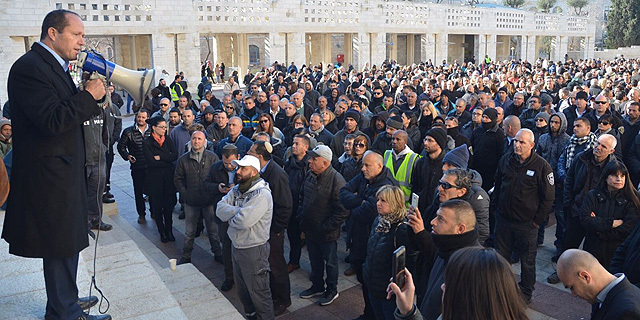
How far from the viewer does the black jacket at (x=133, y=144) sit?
8.31 meters

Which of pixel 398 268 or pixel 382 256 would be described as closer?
pixel 398 268

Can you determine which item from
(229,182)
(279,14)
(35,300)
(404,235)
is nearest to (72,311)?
(35,300)

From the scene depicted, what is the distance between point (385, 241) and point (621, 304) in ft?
6.58

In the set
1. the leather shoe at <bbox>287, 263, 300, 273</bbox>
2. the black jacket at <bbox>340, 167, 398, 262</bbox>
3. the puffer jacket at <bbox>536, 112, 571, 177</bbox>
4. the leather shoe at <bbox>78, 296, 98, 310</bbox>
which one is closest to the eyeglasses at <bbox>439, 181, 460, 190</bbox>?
the black jacket at <bbox>340, 167, 398, 262</bbox>

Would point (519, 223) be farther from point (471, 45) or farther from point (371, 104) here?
point (471, 45)

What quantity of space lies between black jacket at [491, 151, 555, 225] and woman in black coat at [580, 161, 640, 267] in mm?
381

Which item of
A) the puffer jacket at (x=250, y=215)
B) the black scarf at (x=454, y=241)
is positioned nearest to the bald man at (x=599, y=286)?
the black scarf at (x=454, y=241)

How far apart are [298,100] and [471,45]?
1422 inches

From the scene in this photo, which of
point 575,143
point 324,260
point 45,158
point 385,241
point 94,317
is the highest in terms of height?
point 45,158

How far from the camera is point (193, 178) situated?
7152 millimetres

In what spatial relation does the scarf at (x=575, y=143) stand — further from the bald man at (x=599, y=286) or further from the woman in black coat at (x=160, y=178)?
the woman in black coat at (x=160, y=178)

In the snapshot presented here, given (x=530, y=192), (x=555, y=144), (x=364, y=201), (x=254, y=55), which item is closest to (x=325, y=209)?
(x=364, y=201)

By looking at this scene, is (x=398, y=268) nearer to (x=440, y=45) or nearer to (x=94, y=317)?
(x=94, y=317)

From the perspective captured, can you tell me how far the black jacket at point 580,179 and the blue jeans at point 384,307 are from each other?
277 cm
